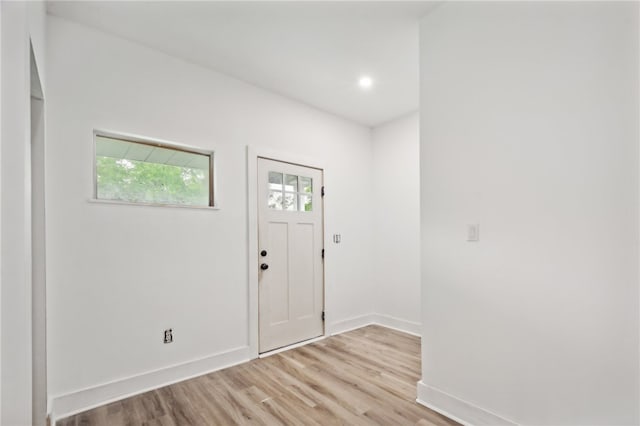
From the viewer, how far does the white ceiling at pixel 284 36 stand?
2236 millimetres

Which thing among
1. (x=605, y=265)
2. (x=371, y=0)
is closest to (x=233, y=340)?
(x=605, y=265)

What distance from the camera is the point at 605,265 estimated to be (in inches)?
59.9

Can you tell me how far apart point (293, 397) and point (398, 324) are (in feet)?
6.87

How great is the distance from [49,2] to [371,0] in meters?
2.14

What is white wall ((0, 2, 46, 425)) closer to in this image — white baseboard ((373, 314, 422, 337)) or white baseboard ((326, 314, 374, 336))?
white baseboard ((326, 314, 374, 336))

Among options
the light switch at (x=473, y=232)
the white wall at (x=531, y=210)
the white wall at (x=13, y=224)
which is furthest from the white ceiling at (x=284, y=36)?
the light switch at (x=473, y=232)

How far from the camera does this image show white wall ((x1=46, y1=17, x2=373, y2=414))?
2234mm

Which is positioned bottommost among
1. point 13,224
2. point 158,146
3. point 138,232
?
point 138,232

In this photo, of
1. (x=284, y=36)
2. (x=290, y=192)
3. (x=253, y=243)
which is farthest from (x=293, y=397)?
(x=284, y=36)

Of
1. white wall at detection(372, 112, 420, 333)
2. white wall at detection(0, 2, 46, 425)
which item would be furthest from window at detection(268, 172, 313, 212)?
white wall at detection(0, 2, 46, 425)

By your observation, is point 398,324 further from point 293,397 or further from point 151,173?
point 151,173

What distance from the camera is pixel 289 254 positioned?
3535 mm

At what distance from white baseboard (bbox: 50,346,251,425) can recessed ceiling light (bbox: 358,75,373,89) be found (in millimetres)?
2867

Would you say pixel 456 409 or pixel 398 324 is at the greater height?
pixel 456 409
